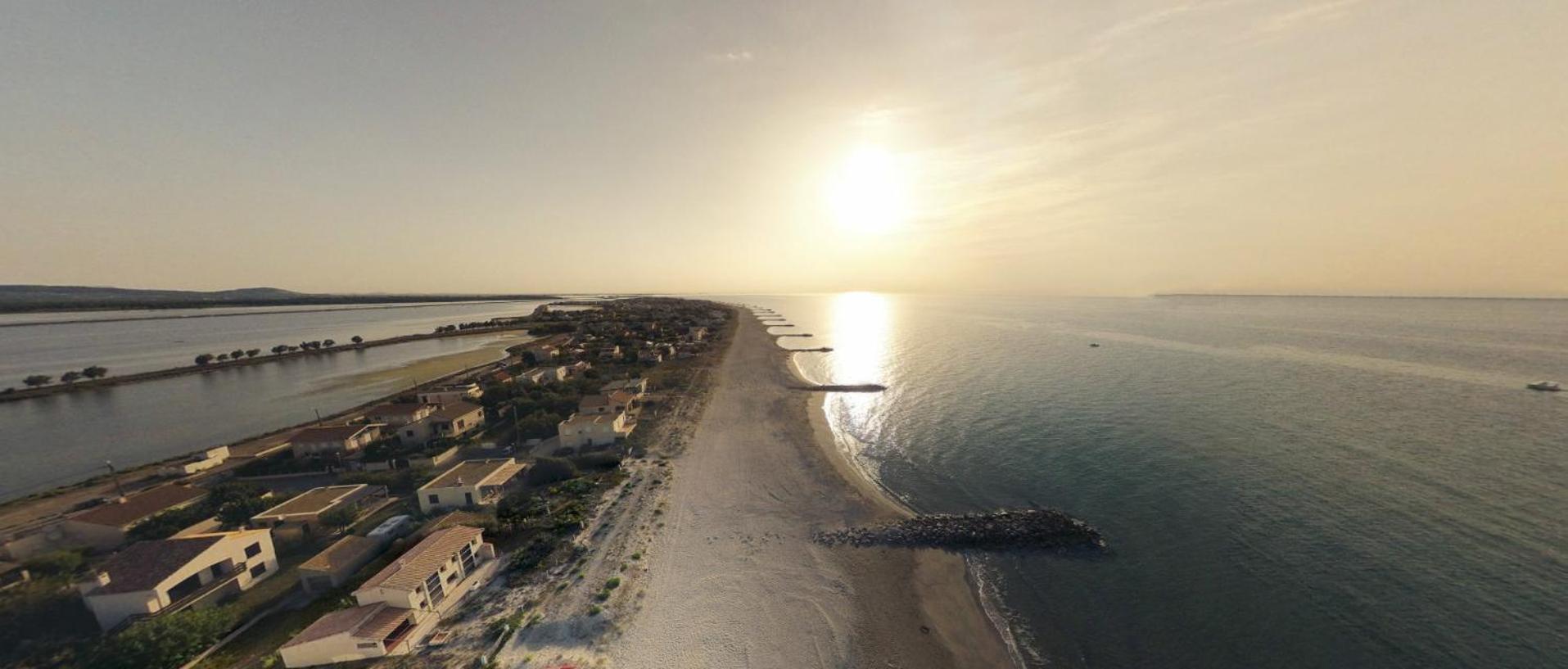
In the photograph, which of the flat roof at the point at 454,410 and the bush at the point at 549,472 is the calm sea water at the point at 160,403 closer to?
the flat roof at the point at 454,410

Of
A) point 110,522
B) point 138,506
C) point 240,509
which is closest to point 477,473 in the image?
point 240,509

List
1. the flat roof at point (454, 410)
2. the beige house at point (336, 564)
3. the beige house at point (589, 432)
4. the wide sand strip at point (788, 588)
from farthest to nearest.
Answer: the flat roof at point (454, 410)
the beige house at point (589, 432)
the beige house at point (336, 564)
the wide sand strip at point (788, 588)

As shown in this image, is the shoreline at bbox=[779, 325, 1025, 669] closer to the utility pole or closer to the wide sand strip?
the wide sand strip

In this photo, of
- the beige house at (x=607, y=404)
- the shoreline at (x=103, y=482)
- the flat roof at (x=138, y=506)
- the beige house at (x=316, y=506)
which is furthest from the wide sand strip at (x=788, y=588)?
the shoreline at (x=103, y=482)

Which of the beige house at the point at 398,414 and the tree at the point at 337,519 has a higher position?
the beige house at the point at 398,414

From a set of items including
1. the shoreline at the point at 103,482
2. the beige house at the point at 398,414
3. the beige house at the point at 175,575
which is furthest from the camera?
the beige house at the point at 398,414

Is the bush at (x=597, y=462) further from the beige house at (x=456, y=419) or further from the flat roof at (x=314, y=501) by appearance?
the beige house at (x=456, y=419)

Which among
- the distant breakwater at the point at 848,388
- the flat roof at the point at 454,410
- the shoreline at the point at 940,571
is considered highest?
the flat roof at the point at 454,410

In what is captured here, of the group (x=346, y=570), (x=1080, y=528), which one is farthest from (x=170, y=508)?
(x=1080, y=528)

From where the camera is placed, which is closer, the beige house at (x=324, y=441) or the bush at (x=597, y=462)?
the bush at (x=597, y=462)
